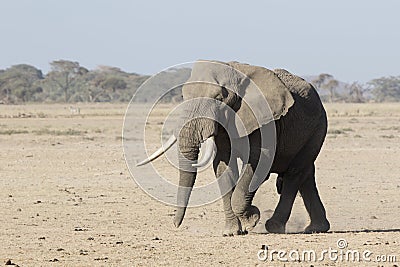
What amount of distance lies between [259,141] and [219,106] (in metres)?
0.63

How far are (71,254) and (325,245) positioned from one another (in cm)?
251

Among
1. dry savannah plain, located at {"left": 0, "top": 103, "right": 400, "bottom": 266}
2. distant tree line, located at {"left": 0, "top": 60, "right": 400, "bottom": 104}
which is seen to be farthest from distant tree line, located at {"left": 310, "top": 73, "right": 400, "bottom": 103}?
dry savannah plain, located at {"left": 0, "top": 103, "right": 400, "bottom": 266}

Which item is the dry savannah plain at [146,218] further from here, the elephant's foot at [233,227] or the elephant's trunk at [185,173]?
the elephant's trunk at [185,173]

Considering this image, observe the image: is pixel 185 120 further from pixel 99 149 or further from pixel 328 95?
pixel 328 95

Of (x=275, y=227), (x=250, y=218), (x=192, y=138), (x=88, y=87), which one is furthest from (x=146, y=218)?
(x=88, y=87)

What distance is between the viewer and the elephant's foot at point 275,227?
1066 centimetres

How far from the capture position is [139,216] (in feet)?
41.3

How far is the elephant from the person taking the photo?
986 cm

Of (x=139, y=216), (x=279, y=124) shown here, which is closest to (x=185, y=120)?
(x=279, y=124)

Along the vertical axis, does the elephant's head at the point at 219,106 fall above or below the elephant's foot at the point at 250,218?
above


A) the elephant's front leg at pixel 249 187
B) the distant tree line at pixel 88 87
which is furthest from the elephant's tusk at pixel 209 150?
the distant tree line at pixel 88 87

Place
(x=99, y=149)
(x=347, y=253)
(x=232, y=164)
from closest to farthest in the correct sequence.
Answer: (x=347, y=253)
(x=232, y=164)
(x=99, y=149)

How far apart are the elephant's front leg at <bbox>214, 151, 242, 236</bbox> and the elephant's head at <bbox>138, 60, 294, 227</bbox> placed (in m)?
0.17

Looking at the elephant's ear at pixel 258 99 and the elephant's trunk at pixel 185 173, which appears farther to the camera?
the elephant's ear at pixel 258 99
